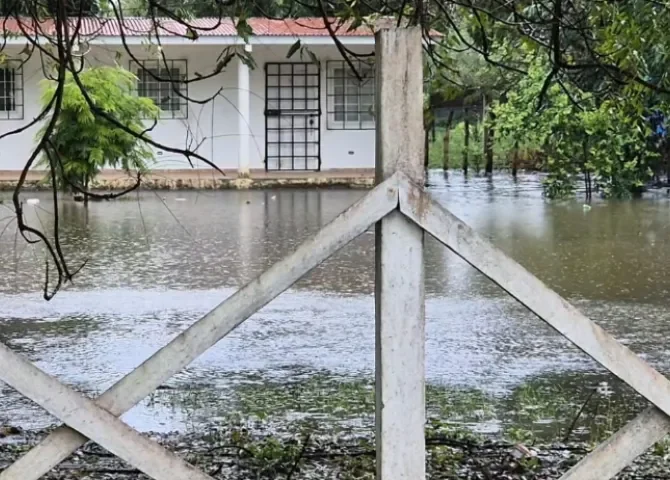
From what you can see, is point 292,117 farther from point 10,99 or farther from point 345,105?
point 10,99

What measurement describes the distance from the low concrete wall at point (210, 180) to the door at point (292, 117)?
4.96ft

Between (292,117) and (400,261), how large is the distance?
19945mm

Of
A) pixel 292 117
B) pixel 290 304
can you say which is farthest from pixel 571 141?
pixel 290 304

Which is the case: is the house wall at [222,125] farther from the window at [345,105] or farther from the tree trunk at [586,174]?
the tree trunk at [586,174]

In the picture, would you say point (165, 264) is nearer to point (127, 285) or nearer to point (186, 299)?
point (127, 285)

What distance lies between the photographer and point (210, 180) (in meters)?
19.5

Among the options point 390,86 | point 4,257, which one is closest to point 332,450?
point 390,86

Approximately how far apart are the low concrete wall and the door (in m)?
1.51

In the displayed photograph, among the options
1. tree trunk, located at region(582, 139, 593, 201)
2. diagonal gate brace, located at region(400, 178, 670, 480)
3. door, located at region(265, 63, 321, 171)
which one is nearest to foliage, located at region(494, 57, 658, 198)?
tree trunk, located at region(582, 139, 593, 201)

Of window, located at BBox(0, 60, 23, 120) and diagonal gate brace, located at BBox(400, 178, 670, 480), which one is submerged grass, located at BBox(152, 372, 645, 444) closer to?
diagonal gate brace, located at BBox(400, 178, 670, 480)

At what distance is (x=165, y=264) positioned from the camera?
987 centimetres

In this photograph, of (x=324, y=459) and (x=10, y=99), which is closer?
(x=324, y=459)

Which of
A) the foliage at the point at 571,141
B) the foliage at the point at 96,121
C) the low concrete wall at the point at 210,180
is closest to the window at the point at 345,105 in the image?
the low concrete wall at the point at 210,180

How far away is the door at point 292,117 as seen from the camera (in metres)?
21.6
